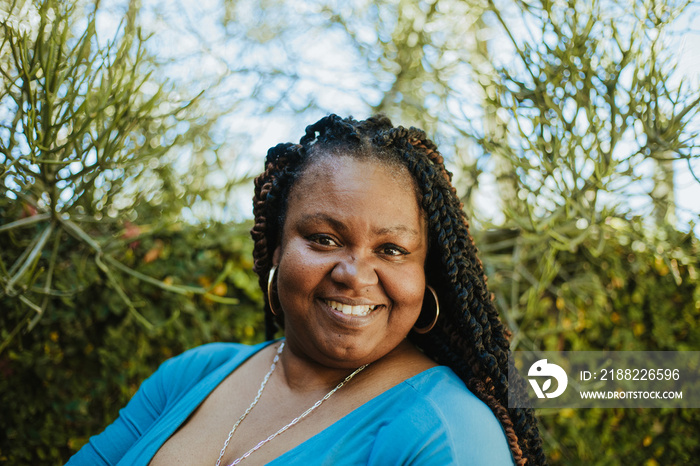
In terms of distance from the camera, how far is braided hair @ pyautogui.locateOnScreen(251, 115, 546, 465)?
5.47 feet

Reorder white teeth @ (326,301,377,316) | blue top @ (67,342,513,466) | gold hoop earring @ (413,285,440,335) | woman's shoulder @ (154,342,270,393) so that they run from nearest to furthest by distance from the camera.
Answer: blue top @ (67,342,513,466) < white teeth @ (326,301,377,316) < gold hoop earring @ (413,285,440,335) < woman's shoulder @ (154,342,270,393)

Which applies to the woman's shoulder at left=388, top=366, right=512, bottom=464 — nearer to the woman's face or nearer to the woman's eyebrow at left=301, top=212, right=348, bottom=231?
the woman's face

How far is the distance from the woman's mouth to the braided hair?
0.31m

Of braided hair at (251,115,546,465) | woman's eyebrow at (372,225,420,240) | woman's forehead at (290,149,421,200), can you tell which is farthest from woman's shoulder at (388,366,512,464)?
woman's forehead at (290,149,421,200)

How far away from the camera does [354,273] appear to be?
1.58 metres

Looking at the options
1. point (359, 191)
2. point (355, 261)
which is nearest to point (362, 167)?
point (359, 191)

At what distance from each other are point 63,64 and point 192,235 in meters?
1.39

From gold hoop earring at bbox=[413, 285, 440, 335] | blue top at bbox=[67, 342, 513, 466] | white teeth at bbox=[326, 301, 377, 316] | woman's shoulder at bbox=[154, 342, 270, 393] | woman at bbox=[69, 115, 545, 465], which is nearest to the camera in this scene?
blue top at bbox=[67, 342, 513, 466]

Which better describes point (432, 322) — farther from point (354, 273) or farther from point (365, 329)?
point (354, 273)

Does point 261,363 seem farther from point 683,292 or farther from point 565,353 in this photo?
point 683,292

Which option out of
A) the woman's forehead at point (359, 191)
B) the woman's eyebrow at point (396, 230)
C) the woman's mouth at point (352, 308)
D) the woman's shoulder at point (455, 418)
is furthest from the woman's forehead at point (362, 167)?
the woman's shoulder at point (455, 418)

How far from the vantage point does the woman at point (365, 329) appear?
151 cm

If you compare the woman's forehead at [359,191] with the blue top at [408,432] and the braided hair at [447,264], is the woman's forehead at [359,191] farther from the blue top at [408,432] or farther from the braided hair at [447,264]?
the blue top at [408,432]

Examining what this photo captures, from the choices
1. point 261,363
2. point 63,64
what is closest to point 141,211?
point 63,64
